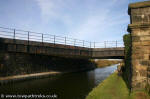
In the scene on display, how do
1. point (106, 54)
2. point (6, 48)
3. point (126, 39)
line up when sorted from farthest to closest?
point (106, 54)
point (6, 48)
point (126, 39)

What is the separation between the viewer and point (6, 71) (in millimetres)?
20031

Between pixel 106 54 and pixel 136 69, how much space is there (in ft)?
62.3

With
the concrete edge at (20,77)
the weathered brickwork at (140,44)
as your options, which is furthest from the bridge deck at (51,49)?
the weathered brickwork at (140,44)

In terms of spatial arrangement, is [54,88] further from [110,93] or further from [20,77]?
[20,77]

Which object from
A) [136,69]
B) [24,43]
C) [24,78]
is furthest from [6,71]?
[136,69]

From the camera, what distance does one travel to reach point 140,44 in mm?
9016

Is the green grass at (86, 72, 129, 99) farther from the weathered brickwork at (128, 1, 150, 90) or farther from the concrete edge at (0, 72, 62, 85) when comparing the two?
the concrete edge at (0, 72, 62, 85)

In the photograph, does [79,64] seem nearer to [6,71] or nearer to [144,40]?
[6,71]

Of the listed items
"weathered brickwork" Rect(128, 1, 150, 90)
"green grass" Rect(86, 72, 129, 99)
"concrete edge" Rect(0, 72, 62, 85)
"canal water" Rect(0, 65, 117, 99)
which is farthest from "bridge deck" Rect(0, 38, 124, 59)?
"weathered brickwork" Rect(128, 1, 150, 90)

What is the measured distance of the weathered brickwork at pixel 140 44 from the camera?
873 cm

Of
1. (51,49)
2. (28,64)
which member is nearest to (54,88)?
(51,49)

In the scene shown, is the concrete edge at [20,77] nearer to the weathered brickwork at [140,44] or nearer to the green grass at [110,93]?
the green grass at [110,93]

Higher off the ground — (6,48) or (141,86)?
(6,48)

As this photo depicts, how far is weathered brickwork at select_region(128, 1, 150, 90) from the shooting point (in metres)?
8.73
